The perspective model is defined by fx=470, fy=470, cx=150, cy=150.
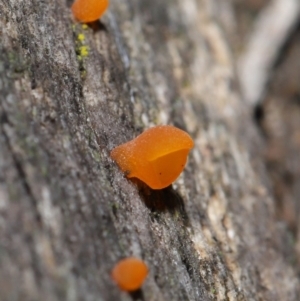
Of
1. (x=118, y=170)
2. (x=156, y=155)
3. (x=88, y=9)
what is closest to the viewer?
(x=156, y=155)

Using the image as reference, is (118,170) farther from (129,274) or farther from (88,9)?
(88,9)

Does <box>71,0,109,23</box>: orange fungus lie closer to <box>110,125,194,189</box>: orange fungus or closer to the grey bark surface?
the grey bark surface

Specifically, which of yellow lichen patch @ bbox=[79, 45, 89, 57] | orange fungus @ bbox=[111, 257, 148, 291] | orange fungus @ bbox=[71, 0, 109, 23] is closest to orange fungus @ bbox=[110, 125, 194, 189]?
orange fungus @ bbox=[111, 257, 148, 291]

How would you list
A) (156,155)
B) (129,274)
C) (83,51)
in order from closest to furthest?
(129,274)
(156,155)
(83,51)

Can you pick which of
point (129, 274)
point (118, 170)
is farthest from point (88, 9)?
point (129, 274)

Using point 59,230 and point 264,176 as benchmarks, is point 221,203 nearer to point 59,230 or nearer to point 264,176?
point 264,176

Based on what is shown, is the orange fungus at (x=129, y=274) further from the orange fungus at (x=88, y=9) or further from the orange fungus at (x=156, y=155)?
the orange fungus at (x=88, y=9)
